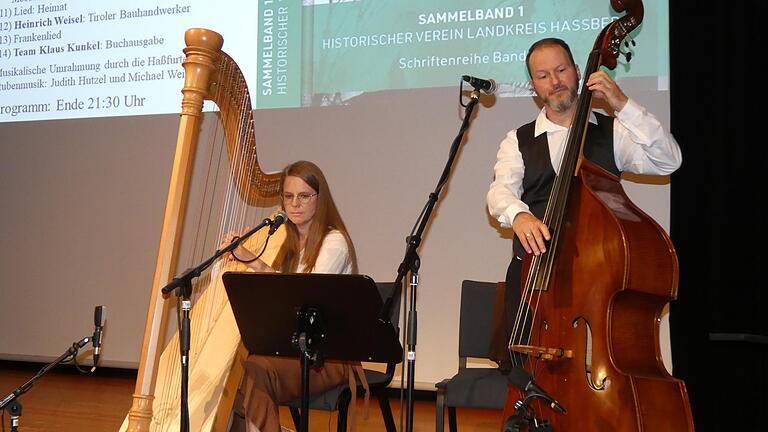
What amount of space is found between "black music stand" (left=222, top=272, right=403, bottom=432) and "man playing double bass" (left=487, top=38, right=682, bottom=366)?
45 cm

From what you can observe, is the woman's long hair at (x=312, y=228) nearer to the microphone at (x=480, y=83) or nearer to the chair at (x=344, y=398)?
the chair at (x=344, y=398)

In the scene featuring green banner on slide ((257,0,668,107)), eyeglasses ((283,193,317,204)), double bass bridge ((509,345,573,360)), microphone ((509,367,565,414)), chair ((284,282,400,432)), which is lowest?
chair ((284,282,400,432))

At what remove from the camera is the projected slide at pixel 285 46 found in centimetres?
413

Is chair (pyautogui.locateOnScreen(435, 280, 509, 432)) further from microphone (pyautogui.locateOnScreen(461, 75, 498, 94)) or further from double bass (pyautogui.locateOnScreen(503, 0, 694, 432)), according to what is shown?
microphone (pyautogui.locateOnScreen(461, 75, 498, 94))

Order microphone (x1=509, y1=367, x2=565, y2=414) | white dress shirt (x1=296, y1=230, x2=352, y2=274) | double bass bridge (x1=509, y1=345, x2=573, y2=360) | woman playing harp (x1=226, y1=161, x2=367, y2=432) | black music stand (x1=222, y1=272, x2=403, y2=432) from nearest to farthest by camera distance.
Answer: microphone (x1=509, y1=367, x2=565, y2=414) < double bass bridge (x1=509, y1=345, x2=573, y2=360) < black music stand (x1=222, y1=272, x2=403, y2=432) < woman playing harp (x1=226, y1=161, x2=367, y2=432) < white dress shirt (x1=296, y1=230, x2=352, y2=274)

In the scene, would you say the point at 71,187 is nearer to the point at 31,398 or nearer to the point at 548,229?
the point at 31,398

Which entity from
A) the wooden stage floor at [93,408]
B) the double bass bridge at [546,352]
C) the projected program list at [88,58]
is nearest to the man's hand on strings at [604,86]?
the double bass bridge at [546,352]

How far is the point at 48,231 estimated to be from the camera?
5.48 meters

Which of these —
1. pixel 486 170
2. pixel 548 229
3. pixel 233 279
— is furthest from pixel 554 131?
pixel 486 170

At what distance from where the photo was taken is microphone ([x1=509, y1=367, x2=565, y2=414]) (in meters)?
1.92

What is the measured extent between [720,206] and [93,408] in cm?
334

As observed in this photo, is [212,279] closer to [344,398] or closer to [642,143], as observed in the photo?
[344,398]

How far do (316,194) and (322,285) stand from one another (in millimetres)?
939

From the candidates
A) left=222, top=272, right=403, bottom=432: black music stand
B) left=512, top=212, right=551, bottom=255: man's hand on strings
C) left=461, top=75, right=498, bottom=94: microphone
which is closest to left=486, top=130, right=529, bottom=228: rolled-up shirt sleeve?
left=512, top=212, right=551, bottom=255: man's hand on strings
